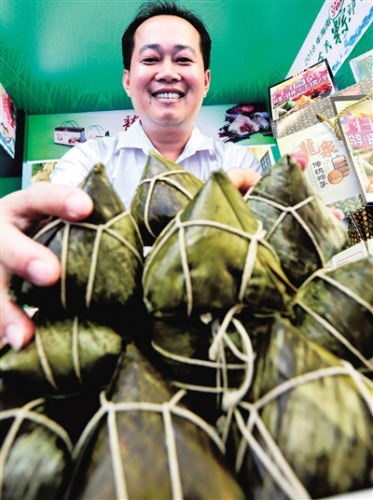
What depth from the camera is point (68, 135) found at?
8.04 feet

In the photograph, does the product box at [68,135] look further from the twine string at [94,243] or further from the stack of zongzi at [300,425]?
the stack of zongzi at [300,425]

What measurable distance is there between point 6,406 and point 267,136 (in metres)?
2.58

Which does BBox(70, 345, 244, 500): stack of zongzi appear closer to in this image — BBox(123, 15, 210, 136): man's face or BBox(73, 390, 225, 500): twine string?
BBox(73, 390, 225, 500): twine string

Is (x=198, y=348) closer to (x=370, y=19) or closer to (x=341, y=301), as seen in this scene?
(x=341, y=301)

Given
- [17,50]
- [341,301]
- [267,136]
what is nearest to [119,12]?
[17,50]

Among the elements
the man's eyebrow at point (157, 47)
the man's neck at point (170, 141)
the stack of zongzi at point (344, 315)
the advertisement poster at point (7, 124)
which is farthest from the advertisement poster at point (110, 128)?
the stack of zongzi at point (344, 315)

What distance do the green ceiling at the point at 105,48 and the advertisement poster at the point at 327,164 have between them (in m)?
0.76

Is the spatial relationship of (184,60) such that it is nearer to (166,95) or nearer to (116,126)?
(166,95)

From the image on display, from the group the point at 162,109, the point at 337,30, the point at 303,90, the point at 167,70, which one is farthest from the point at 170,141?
the point at 337,30

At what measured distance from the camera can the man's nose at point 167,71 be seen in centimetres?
147

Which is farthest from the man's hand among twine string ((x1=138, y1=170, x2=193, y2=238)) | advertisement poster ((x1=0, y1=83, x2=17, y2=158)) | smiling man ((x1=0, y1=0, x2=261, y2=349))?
advertisement poster ((x1=0, y1=83, x2=17, y2=158))

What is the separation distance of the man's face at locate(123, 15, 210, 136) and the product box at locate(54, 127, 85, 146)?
1.04 meters

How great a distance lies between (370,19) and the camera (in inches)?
54.4

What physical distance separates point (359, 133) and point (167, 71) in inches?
34.1
